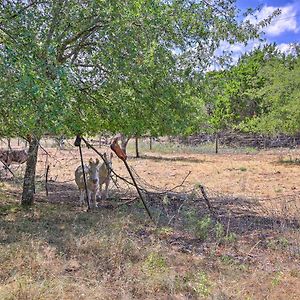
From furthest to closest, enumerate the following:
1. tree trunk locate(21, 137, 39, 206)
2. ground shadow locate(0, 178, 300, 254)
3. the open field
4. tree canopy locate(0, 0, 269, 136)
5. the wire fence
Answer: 1. tree trunk locate(21, 137, 39, 206)
2. the wire fence
3. ground shadow locate(0, 178, 300, 254)
4. tree canopy locate(0, 0, 269, 136)
5. the open field

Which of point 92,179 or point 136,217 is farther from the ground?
point 92,179

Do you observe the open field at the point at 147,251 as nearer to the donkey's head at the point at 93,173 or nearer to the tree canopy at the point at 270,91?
the donkey's head at the point at 93,173

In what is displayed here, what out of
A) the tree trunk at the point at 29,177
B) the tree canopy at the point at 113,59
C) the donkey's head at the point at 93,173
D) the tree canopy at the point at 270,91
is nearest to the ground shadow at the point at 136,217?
the tree trunk at the point at 29,177

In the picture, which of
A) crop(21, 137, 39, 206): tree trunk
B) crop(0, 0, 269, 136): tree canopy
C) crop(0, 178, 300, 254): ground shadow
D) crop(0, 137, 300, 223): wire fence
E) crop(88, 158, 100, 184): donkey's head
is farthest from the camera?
crop(88, 158, 100, 184): donkey's head

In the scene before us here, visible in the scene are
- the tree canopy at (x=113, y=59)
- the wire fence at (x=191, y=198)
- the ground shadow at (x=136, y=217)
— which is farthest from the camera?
the wire fence at (x=191, y=198)

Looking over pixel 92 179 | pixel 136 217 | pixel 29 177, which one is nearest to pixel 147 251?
pixel 136 217

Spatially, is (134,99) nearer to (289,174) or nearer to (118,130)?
(118,130)

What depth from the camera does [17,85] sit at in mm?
4012

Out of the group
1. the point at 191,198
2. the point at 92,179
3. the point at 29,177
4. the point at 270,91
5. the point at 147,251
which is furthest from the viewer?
the point at 270,91

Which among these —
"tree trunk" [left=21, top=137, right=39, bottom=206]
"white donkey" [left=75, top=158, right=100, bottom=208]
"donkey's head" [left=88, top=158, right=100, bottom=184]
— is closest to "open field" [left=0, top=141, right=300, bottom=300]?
"tree trunk" [left=21, top=137, right=39, bottom=206]

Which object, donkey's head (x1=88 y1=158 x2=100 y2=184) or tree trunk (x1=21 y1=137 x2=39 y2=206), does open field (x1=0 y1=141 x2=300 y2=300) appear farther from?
donkey's head (x1=88 y1=158 x2=100 y2=184)

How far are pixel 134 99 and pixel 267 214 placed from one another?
384cm

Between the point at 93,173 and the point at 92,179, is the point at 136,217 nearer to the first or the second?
the point at 92,179

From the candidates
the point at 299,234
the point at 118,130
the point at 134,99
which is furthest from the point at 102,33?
the point at 299,234
